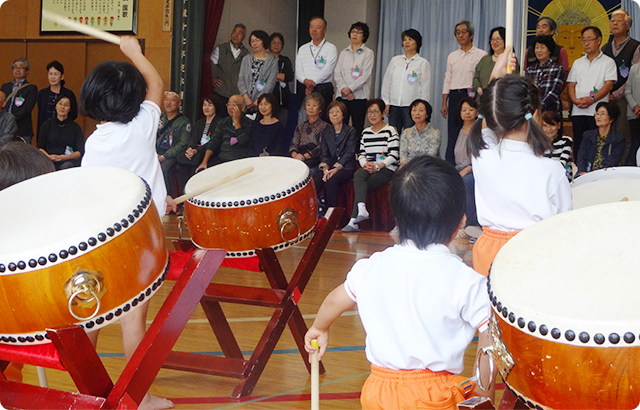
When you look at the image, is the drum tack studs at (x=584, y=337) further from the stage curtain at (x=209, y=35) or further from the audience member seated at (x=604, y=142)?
the stage curtain at (x=209, y=35)

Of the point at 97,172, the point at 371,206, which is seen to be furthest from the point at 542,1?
the point at 97,172

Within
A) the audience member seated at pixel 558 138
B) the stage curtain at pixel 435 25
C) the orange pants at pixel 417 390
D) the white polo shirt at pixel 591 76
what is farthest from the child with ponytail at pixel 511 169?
the stage curtain at pixel 435 25

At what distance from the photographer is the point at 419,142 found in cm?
484

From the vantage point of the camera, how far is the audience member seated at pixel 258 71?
18.7ft

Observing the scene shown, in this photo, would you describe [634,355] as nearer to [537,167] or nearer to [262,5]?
[537,167]

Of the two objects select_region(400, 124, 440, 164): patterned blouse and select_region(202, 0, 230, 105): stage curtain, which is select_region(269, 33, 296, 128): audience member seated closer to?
select_region(202, 0, 230, 105): stage curtain

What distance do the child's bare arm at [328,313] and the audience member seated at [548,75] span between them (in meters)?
3.81

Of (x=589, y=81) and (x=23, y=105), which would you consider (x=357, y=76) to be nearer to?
(x=589, y=81)

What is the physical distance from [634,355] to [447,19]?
657 centimetres

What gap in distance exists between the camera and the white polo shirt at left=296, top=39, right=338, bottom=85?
5469mm

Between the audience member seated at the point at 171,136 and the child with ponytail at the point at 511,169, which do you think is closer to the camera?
the child with ponytail at the point at 511,169

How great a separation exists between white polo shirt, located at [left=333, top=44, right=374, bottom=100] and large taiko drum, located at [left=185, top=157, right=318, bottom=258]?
355 cm

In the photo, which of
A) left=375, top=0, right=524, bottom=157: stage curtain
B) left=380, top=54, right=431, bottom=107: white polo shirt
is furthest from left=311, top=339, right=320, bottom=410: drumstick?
left=375, top=0, right=524, bottom=157: stage curtain

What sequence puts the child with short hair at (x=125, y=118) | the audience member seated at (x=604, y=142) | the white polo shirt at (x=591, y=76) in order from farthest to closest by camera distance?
the white polo shirt at (x=591, y=76) → the audience member seated at (x=604, y=142) → the child with short hair at (x=125, y=118)
